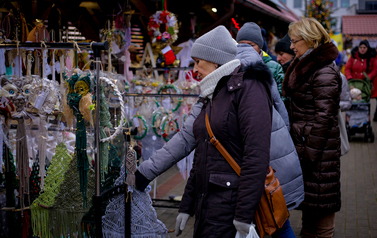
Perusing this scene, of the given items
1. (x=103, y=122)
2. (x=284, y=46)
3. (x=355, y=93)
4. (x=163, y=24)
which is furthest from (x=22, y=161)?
(x=355, y=93)

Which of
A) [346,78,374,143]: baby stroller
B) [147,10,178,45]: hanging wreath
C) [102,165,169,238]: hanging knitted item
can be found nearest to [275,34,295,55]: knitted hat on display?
[147,10,178,45]: hanging wreath

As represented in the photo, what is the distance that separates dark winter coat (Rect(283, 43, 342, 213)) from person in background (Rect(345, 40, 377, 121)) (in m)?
6.77

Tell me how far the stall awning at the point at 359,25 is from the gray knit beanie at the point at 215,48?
30.8 m

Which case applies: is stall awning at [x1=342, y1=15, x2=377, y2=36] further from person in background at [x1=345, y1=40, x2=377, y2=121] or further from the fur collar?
the fur collar

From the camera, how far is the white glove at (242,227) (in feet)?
6.41

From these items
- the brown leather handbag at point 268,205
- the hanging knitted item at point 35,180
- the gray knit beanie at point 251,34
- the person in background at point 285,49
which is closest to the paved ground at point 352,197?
the hanging knitted item at point 35,180

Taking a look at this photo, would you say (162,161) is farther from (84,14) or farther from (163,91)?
(84,14)

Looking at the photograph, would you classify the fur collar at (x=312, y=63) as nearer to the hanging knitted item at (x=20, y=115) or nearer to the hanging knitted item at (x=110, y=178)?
the hanging knitted item at (x=110, y=178)

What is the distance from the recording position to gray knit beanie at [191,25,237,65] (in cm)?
223

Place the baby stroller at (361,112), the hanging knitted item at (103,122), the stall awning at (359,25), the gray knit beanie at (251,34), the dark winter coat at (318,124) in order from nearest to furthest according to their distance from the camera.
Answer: the hanging knitted item at (103,122)
the dark winter coat at (318,124)
the gray knit beanie at (251,34)
the baby stroller at (361,112)
the stall awning at (359,25)

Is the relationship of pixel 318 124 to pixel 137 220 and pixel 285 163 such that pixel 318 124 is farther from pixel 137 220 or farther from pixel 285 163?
pixel 137 220

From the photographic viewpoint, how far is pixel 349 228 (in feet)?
14.3

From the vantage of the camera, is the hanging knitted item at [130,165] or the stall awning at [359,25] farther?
the stall awning at [359,25]

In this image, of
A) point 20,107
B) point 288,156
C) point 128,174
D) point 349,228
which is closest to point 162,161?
point 128,174
